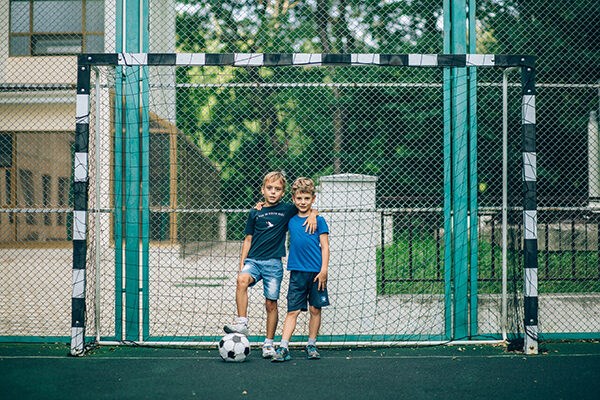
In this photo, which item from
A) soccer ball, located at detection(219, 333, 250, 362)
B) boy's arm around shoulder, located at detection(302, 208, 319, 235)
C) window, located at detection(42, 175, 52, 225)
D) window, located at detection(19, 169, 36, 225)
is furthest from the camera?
window, located at detection(42, 175, 52, 225)

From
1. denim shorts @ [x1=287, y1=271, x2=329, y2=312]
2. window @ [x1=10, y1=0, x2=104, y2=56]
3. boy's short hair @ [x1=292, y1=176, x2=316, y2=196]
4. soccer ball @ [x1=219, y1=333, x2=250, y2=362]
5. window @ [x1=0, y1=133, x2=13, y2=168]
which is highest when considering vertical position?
window @ [x1=10, y1=0, x2=104, y2=56]

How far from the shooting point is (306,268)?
4.96 m

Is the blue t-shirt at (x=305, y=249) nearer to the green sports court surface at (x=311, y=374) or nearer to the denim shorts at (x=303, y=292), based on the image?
the denim shorts at (x=303, y=292)

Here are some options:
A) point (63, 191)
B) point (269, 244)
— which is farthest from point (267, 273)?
point (63, 191)

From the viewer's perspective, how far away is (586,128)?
7969mm

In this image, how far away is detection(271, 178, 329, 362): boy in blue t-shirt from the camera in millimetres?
4945

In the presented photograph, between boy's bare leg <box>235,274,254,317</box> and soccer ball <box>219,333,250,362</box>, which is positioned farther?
boy's bare leg <box>235,274,254,317</box>

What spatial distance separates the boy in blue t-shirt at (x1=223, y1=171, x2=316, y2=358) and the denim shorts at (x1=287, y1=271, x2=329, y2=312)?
0.18 metres

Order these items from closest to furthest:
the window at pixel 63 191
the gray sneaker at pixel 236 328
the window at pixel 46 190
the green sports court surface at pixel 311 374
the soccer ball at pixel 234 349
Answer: the green sports court surface at pixel 311 374 → the soccer ball at pixel 234 349 → the gray sneaker at pixel 236 328 → the window at pixel 63 191 → the window at pixel 46 190

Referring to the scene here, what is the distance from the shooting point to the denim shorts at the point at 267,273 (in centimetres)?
507

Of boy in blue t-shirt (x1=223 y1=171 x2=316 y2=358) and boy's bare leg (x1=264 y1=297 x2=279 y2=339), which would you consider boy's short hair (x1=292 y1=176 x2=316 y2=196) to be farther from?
boy's bare leg (x1=264 y1=297 x2=279 y2=339)

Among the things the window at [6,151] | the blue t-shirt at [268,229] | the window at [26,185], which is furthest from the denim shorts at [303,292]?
the window at [26,185]

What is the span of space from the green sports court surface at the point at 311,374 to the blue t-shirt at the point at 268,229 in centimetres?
91

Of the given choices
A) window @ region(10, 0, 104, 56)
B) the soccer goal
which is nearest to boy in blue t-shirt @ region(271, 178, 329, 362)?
the soccer goal
